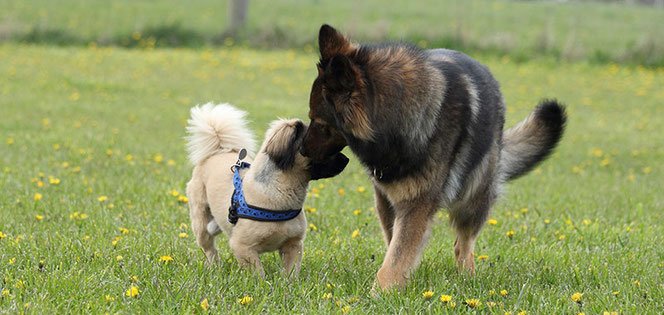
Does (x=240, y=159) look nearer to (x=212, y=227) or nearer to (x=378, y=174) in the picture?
(x=212, y=227)

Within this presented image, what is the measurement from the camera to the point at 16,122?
9539mm

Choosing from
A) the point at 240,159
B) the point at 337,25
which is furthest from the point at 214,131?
the point at 337,25

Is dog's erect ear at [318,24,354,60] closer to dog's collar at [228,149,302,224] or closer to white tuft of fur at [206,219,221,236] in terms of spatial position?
dog's collar at [228,149,302,224]

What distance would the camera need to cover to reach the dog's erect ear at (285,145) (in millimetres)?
3914

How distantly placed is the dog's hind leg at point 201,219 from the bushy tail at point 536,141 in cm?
212

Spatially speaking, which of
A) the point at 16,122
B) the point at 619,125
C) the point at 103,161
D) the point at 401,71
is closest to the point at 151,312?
the point at 401,71

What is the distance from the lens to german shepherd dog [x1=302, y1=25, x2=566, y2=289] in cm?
Answer: 338

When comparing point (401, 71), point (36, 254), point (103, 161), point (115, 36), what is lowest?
point (115, 36)

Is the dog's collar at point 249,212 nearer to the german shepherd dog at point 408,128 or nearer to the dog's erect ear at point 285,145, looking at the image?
the dog's erect ear at point 285,145

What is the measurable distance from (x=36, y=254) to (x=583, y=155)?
7705mm

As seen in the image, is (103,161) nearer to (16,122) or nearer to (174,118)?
(16,122)

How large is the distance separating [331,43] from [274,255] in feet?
5.95

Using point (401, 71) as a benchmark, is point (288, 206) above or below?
below

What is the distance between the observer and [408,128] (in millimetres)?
3500
